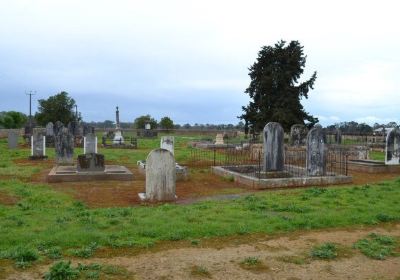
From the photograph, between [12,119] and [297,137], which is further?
[12,119]

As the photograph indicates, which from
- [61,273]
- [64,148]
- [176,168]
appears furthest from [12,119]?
[61,273]

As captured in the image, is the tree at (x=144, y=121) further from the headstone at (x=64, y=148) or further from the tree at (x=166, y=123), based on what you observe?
the headstone at (x=64, y=148)

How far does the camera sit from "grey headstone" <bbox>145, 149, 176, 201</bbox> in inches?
488

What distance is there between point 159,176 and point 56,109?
167ft

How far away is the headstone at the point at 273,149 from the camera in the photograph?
16.9 metres

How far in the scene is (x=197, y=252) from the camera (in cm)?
722

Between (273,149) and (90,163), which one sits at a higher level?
(273,149)

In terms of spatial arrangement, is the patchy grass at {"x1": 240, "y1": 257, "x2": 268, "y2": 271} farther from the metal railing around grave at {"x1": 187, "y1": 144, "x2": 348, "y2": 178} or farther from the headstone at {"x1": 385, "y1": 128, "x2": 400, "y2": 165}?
the headstone at {"x1": 385, "y1": 128, "x2": 400, "y2": 165}

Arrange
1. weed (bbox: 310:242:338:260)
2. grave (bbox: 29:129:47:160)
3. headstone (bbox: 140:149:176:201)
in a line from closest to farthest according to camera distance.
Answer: weed (bbox: 310:242:338:260) < headstone (bbox: 140:149:176:201) < grave (bbox: 29:129:47:160)

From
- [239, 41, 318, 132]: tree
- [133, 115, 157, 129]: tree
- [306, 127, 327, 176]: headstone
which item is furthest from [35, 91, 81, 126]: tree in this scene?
[306, 127, 327, 176]: headstone

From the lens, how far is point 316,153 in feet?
56.1

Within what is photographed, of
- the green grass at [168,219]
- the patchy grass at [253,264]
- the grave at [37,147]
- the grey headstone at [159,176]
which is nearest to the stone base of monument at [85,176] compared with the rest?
the green grass at [168,219]

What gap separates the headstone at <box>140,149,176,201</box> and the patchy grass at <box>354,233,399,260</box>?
18.9 ft

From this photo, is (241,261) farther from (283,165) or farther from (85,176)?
(85,176)
